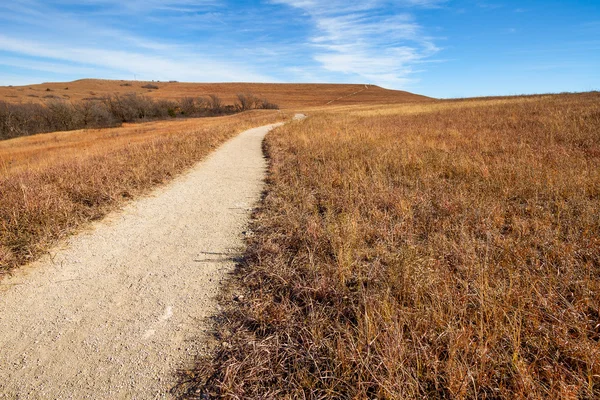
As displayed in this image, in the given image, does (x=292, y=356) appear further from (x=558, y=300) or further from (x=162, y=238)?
(x=162, y=238)

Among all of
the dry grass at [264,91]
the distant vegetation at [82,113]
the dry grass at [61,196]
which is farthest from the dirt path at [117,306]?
the dry grass at [264,91]

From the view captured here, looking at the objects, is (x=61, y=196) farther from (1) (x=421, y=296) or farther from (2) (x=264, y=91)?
(2) (x=264, y=91)

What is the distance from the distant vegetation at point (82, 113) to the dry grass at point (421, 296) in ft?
154

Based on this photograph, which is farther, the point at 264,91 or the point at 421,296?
the point at 264,91

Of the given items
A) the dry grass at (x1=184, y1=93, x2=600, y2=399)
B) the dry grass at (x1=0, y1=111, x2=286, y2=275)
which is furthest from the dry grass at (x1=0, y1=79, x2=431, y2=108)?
the dry grass at (x1=184, y1=93, x2=600, y2=399)

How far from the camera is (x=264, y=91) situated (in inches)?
3516

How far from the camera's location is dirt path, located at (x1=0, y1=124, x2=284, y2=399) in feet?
7.48

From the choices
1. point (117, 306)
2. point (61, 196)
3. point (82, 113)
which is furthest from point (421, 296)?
point (82, 113)

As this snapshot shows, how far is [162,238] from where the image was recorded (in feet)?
15.4

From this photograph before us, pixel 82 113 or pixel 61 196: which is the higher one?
pixel 82 113

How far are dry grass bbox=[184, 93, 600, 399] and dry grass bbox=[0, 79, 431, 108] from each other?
6954cm

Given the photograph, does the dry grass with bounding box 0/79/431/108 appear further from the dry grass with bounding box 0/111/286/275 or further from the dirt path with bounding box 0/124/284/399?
the dirt path with bounding box 0/124/284/399

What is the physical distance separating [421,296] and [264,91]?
9402 centimetres

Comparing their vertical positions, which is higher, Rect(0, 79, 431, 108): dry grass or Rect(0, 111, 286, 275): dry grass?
Rect(0, 79, 431, 108): dry grass
